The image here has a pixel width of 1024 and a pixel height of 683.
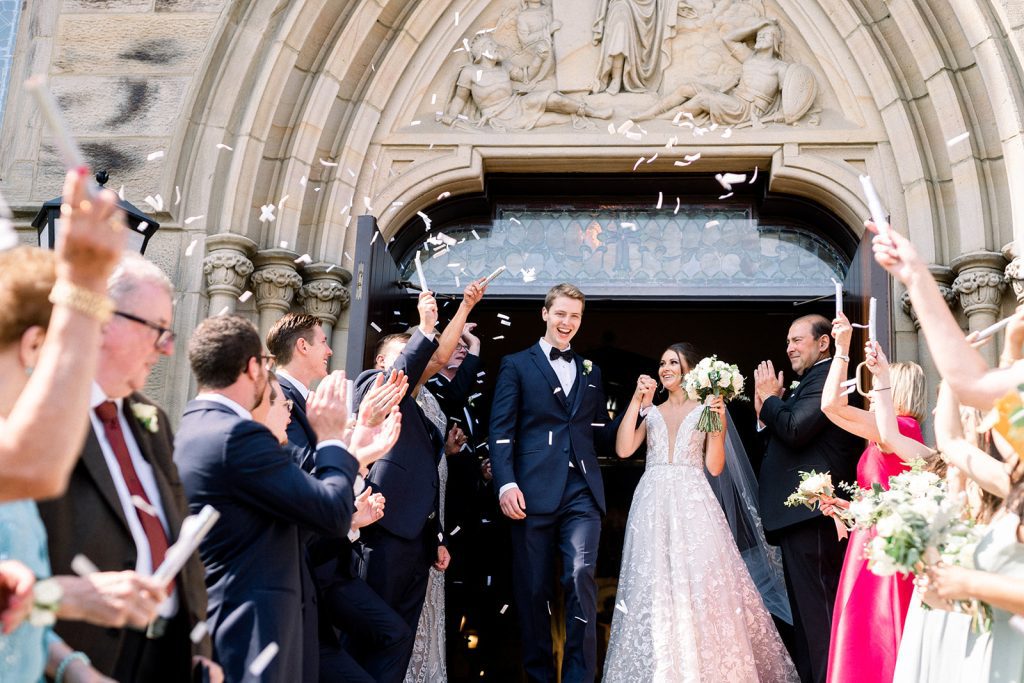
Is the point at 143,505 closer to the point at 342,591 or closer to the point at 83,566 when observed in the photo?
the point at 83,566

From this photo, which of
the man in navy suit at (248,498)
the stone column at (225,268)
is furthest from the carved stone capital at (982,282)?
the man in navy suit at (248,498)

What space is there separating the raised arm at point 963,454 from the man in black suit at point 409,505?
8.27 ft

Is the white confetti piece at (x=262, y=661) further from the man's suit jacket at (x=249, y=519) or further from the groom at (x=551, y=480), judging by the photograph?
the groom at (x=551, y=480)

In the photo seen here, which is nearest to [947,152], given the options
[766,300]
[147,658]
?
[766,300]

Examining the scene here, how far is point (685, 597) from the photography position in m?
5.87

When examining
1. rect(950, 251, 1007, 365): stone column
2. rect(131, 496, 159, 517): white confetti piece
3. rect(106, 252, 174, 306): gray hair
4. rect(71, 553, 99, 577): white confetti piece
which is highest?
rect(950, 251, 1007, 365): stone column

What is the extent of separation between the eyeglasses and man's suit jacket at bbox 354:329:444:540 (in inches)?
99.6

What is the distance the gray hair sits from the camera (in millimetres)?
2957

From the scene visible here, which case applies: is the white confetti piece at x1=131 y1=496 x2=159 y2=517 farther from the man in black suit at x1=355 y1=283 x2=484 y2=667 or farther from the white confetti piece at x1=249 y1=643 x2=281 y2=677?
the man in black suit at x1=355 y1=283 x2=484 y2=667

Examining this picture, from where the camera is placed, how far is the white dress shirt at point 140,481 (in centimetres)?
283

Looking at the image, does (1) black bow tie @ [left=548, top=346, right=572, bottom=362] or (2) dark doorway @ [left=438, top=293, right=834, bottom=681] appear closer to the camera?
(1) black bow tie @ [left=548, top=346, right=572, bottom=362]

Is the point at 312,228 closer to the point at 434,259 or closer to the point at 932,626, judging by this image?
the point at 434,259

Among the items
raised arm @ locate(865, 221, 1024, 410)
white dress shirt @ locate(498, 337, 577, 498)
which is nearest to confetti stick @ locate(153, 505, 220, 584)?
raised arm @ locate(865, 221, 1024, 410)

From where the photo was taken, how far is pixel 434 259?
784cm
